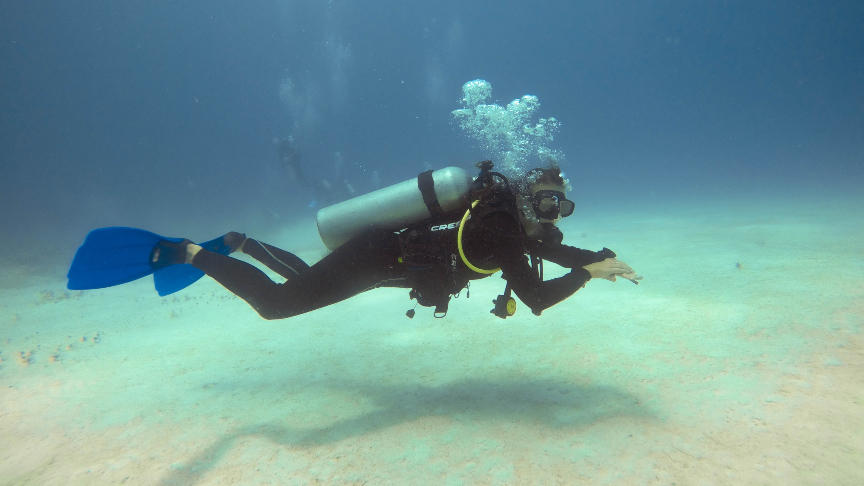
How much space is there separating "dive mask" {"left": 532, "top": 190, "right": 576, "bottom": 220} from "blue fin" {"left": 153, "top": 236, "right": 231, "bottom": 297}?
404 centimetres

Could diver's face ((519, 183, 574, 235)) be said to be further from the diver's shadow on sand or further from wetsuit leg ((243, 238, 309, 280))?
wetsuit leg ((243, 238, 309, 280))

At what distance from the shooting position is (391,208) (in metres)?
3.82

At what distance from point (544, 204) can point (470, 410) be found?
7.03 feet

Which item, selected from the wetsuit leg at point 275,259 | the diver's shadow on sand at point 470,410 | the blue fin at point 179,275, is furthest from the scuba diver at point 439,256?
the diver's shadow on sand at point 470,410

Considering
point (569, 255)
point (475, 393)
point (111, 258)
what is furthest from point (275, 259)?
point (569, 255)

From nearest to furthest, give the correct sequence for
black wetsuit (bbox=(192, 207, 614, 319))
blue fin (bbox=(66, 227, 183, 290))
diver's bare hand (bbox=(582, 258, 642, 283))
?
black wetsuit (bbox=(192, 207, 614, 319)) → diver's bare hand (bbox=(582, 258, 642, 283)) → blue fin (bbox=(66, 227, 183, 290))

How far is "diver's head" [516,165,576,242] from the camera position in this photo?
135 inches

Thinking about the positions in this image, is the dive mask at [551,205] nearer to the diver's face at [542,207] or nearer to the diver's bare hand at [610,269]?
the diver's face at [542,207]

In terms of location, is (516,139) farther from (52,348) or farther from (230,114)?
(230,114)

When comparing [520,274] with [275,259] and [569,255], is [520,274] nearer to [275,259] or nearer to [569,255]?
[569,255]

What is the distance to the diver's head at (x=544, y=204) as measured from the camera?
11.3ft

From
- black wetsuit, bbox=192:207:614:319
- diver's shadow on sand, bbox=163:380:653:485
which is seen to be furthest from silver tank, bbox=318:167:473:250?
diver's shadow on sand, bbox=163:380:653:485

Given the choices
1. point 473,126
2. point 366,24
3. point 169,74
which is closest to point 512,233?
point 473,126

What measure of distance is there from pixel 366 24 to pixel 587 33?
72.4 m
